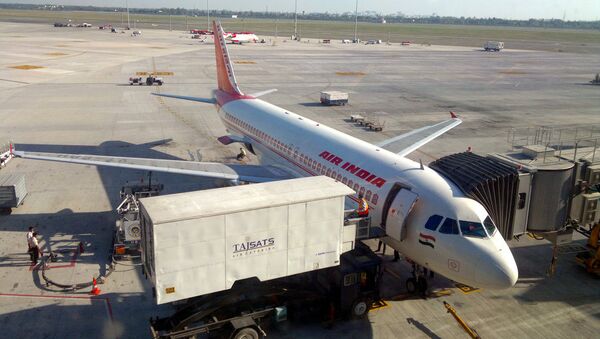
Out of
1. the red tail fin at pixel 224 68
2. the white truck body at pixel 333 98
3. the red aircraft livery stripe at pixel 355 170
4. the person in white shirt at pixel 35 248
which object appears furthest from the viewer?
the white truck body at pixel 333 98

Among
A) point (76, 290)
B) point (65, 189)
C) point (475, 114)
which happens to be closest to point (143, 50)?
point (475, 114)

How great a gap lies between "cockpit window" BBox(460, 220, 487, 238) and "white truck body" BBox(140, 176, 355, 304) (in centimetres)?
410

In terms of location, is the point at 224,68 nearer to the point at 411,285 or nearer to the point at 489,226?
the point at 411,285

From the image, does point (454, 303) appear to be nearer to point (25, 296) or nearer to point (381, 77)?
point (25, 296)

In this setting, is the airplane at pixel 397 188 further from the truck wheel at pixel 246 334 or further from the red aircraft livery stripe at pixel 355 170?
the truck wheel at pixel 246 334

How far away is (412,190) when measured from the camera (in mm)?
18438

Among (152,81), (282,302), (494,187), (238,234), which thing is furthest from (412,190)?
(152,81)

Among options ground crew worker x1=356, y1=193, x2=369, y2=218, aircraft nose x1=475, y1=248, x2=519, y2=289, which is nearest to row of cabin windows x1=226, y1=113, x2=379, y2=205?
ground crew worker x1=356, y1=193, x2=369, y2=218

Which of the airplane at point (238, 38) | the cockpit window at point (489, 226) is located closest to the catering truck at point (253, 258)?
the cockpit window at point (489, 226)

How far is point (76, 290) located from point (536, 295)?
61.5 feet

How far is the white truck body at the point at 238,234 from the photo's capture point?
14250 millimetres

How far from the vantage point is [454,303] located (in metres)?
19.5

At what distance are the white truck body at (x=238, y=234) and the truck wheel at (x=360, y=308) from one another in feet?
6.61

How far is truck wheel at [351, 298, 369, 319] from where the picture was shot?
1780 centimetres
